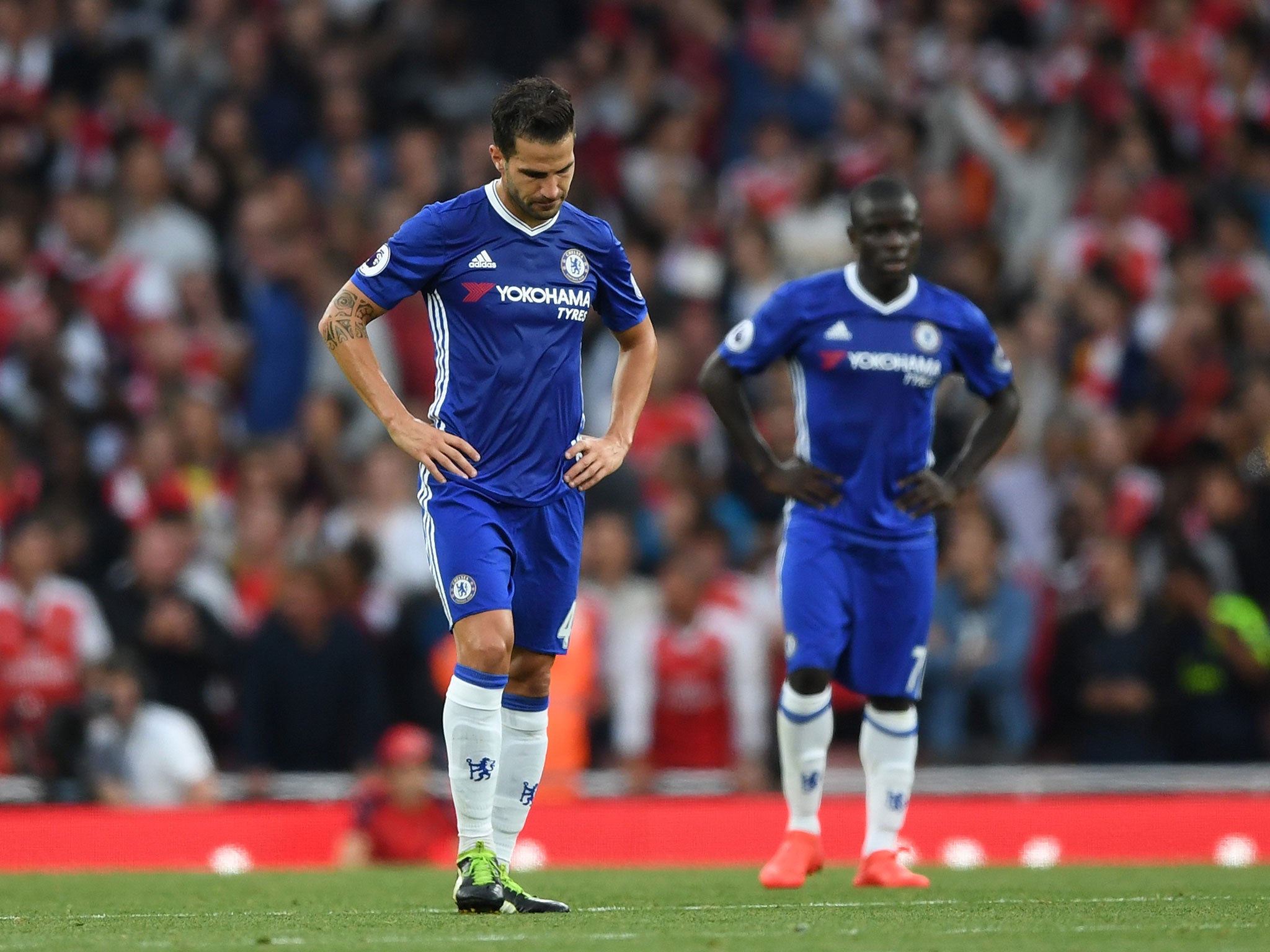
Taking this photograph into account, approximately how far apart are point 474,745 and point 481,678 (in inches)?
9.3

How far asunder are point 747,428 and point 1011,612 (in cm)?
425

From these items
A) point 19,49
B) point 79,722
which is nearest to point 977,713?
point 79,722

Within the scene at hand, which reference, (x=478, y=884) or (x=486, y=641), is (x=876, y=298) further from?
(x=478, y=884)

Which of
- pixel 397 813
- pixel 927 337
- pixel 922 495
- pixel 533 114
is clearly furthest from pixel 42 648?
pixel 533 114

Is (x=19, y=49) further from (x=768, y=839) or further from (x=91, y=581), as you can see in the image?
(x=768, y=839)

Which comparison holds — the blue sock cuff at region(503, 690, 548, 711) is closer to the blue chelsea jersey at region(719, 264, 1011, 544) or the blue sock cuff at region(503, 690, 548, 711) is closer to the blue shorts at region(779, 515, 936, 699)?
the blue shorts at region(779, 515, 936, 699)

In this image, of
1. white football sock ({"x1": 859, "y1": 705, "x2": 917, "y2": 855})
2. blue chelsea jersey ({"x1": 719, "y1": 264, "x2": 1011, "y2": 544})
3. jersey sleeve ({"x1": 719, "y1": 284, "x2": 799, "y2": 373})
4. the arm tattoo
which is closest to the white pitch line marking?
white football sock ({"x1": 859, "y1": 705, "x2": 917, "y2": 855})

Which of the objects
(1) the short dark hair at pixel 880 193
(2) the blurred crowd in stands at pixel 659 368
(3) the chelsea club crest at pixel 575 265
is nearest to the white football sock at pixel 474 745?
(3) the chelsea club crest at pixel 575 265

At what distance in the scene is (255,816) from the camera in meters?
11.8

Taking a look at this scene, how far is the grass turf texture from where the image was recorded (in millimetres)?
6465

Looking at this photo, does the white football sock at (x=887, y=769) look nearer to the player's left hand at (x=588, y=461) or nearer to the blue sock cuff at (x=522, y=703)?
the blue sock cuff at (x=522, y=703)

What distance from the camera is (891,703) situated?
366 inches

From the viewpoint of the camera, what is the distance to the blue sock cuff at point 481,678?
24.2ft

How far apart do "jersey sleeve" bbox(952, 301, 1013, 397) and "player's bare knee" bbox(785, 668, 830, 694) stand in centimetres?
151
